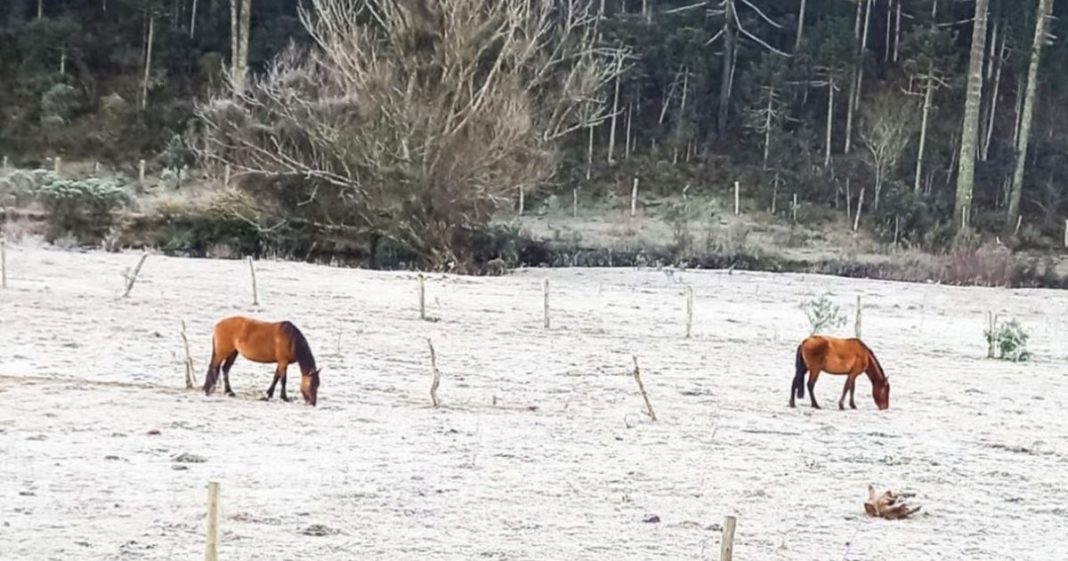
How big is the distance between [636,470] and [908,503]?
85.0 inches

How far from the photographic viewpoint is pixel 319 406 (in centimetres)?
1252

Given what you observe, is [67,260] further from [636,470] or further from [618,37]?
[618,37]

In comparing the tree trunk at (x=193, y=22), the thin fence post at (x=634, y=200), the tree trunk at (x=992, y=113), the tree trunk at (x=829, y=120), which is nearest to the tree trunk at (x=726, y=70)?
the tree trunk at (x=829, y=120)

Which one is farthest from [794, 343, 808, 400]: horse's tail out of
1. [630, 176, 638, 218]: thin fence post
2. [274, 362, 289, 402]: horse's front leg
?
[630, 176, 638, 218]: thin fence post

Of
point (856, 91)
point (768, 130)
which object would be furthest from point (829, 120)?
point (856, 91)

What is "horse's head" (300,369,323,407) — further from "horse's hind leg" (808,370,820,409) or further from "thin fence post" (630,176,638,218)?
"thin fence post" (630,176,638,218)

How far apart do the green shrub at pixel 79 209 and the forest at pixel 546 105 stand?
10.2 ft

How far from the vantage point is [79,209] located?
31.3 metres

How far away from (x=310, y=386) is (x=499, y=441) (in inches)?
87.9

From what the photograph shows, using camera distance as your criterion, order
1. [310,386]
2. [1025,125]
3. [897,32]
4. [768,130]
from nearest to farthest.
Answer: [310,386] → [1025,125] → [768,130] → [897,32]

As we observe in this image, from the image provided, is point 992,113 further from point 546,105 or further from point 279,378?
point 279,378

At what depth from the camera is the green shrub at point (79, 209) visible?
3075cm

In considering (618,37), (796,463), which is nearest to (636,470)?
(796,463)

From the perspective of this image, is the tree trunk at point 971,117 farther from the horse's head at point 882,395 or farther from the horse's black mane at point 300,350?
the horse's black mane at point 300,350
